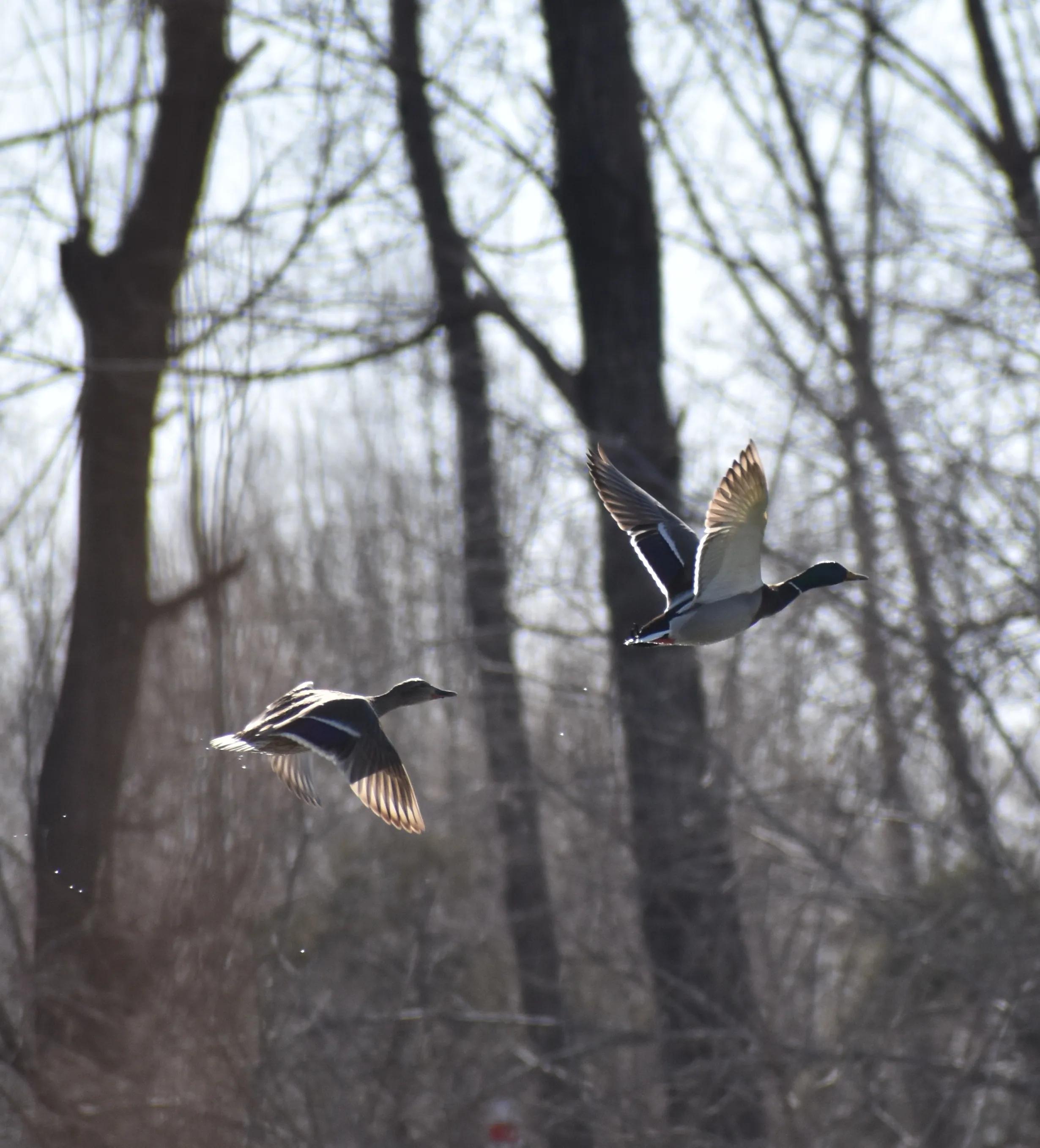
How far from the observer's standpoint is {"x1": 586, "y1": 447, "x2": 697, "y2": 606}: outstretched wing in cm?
298

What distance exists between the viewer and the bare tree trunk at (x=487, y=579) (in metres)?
9.42

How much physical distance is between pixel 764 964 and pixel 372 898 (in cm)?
606

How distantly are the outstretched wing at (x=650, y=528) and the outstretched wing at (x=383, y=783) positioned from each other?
66 centimetres

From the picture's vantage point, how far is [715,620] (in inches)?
103

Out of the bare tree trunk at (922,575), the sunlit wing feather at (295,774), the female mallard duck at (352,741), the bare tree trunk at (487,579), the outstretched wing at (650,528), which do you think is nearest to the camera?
the female mallard duck at (352,741)

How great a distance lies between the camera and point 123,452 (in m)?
7.32

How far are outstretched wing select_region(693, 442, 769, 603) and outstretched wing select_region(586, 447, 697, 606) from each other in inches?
8.1

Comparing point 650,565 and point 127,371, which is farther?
point 127,371

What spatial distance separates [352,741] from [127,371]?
515 cm

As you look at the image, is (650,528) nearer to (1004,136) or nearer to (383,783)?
(383,783)

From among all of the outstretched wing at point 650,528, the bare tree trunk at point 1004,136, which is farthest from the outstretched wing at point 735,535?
the bare tree trunk at point 1004,136

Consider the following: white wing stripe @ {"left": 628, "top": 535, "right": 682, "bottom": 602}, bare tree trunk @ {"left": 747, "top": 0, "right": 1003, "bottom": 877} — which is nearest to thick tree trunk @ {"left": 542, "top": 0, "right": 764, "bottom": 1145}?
bare tree trunk @ {"left": 747, "top": 0, "right": 1003, "bottom": 877}

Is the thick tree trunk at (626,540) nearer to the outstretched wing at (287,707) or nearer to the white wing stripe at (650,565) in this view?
the white wing stripe at (650,565)

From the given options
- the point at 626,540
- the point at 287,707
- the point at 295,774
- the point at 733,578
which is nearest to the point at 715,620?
Result: the point at 733,578
